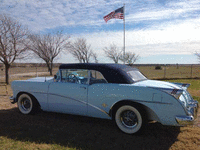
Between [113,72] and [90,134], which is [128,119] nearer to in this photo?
[90,134]

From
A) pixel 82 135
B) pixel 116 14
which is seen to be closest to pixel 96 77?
pixel 82 135

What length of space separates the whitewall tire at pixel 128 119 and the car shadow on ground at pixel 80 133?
129 millimetres

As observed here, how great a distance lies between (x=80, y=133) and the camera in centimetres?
378

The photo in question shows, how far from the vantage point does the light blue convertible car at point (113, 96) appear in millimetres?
3328

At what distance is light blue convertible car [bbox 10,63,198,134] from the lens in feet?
10.9

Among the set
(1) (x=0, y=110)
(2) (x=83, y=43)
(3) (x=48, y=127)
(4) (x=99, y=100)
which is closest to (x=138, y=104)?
(4) (x=99, y=100)

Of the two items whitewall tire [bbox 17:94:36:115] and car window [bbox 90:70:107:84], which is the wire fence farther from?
whitewall tire [bbox 17:94:36:115]

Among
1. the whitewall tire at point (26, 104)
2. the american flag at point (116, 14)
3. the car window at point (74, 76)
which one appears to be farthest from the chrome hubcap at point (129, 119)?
the american flag at point (116, 14)

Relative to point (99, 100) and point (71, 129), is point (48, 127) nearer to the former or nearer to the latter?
point (71, 129)

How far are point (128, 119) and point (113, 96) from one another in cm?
56

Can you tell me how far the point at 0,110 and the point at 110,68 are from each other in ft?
12.8

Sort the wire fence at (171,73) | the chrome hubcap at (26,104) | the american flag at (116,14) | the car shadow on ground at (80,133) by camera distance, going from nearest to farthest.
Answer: the car shadow on ground at (80,133)
the chrome hubcap at (26,104)
the american flag at (116,14)
the wire fence at (171,73)

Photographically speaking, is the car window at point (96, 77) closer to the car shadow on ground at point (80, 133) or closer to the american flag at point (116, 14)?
the car shadow on ground at point (80, 133)

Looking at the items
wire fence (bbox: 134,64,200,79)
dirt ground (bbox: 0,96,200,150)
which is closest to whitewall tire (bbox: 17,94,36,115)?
dirt ground (bbox: 0,96,200,150)
